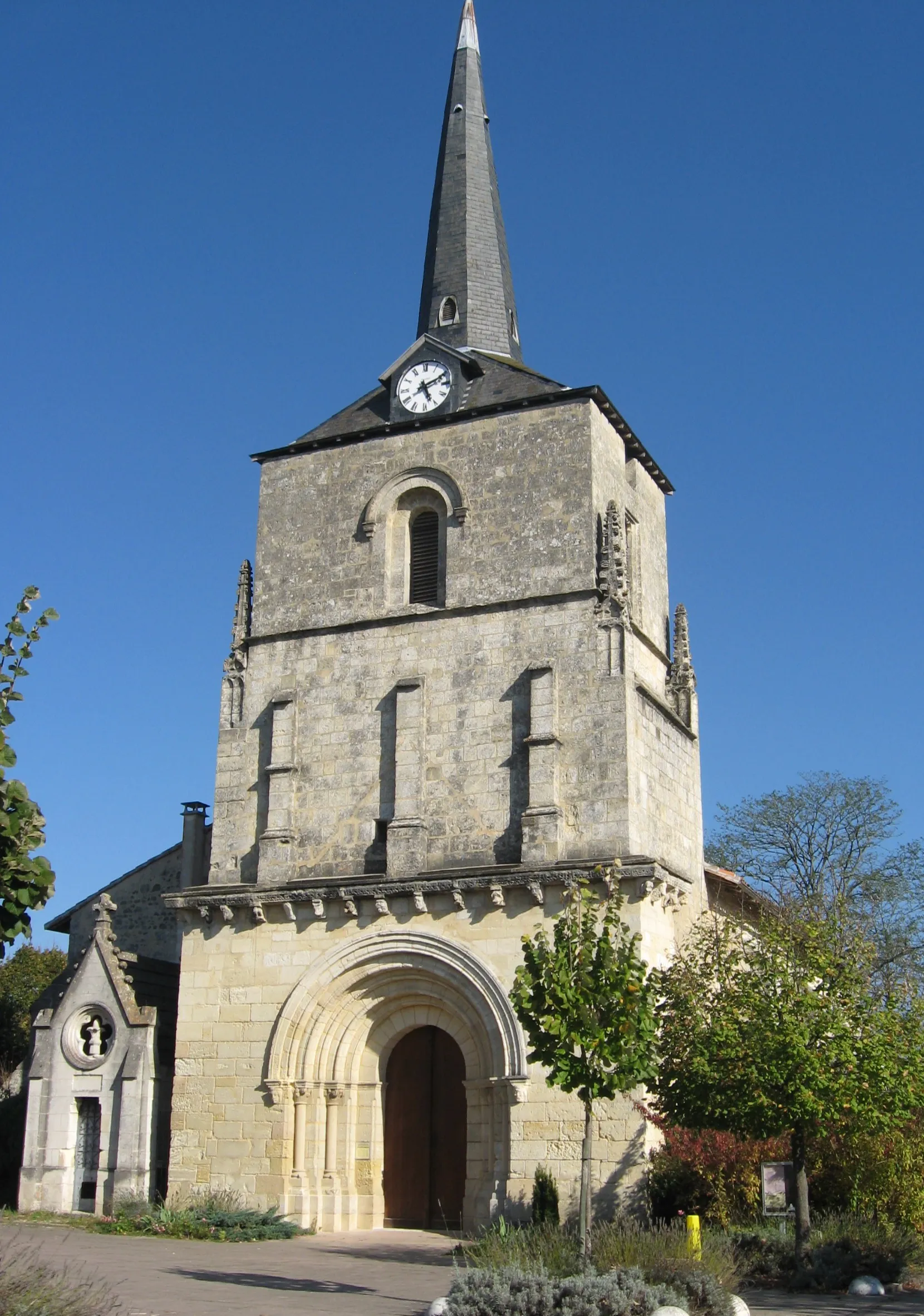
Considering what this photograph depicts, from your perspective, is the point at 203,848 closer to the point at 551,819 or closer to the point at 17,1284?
the point at 551,819

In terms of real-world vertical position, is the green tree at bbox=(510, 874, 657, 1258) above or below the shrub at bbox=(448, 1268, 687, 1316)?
above

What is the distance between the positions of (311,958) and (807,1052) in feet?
27.0

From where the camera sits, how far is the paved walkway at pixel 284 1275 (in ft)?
41.1

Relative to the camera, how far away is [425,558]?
76.2 ft

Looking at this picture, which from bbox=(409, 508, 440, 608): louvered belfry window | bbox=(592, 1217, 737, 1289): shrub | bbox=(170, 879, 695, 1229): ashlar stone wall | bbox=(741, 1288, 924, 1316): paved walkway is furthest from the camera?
bbox=(409, 508, 440, 608): louvered belfry window

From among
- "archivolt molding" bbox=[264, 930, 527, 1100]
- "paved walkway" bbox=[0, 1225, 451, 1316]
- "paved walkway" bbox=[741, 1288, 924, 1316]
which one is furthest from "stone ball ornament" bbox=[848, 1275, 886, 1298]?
"archivolt molding" bbox=[264, 930, 527, 1100]

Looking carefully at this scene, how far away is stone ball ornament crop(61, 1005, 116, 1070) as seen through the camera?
862 inches

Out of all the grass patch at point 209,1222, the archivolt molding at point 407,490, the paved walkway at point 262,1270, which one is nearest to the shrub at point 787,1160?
the paved walkway at point 262,1270

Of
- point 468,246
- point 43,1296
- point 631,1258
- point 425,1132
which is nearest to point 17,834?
point 43,1296

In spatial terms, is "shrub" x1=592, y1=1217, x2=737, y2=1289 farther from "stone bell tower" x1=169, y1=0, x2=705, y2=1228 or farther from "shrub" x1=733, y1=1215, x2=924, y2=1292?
"stone bell tower" x1=169, y1=0, x2=705, y2=1228

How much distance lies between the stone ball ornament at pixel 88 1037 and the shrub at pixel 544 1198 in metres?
7.38

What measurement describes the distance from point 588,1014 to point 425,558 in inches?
420

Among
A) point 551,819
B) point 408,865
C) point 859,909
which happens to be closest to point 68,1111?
point 408,865

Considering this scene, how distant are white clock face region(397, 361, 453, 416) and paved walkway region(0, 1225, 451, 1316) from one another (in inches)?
515
